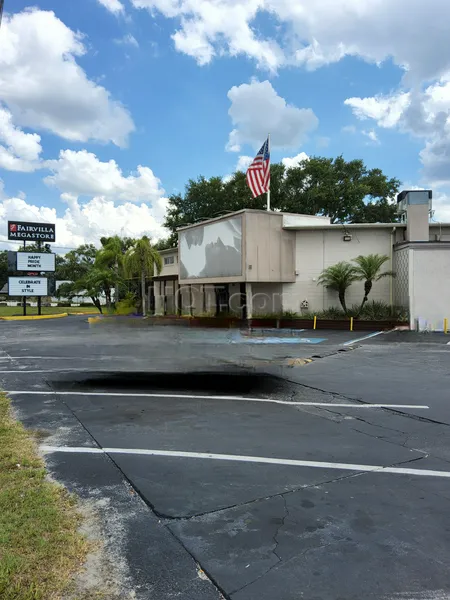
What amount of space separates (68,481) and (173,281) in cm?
3252

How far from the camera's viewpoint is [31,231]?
40000 mm

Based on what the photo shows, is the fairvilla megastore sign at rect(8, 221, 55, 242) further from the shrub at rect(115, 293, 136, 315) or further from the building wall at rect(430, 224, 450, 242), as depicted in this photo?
the building wall at rect(430, 224, 450, 242)

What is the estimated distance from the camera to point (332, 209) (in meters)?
43.5

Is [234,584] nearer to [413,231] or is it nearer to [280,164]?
[413,231]

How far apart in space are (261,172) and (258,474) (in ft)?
74.8

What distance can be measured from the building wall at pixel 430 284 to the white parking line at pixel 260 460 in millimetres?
19497

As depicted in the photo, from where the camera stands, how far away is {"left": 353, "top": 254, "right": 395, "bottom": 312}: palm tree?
2330cm

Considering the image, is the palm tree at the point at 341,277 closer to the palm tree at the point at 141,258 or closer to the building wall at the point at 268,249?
the building wall at the point at 268,249

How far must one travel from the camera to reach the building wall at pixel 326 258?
2531 centimetres

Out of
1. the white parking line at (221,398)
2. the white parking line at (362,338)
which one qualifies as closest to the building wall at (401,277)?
the white parking line at (362,338)

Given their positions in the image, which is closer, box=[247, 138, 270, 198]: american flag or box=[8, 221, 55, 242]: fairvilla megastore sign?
box=[247, 138, 270, 198]: american flag

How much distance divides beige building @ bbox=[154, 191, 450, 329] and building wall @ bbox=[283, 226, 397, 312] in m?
0.05

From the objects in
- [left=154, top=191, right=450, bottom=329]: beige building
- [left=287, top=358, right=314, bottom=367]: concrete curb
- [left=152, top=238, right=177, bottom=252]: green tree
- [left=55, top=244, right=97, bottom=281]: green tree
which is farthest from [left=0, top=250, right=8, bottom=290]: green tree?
[left=287, top=358, right=314, bottom=367]: concrete curb

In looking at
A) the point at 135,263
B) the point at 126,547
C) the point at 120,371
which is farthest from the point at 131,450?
the point at 135,263
